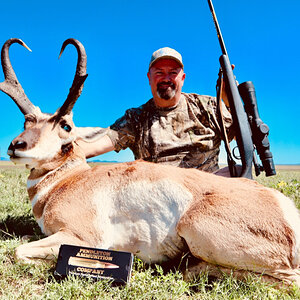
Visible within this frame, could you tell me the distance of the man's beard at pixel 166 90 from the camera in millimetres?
6469

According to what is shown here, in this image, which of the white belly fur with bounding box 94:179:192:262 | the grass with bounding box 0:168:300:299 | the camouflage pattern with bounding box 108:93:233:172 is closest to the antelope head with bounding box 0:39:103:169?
the white belly fur with bounding box 94:179:192:262

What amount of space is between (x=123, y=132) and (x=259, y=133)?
304cm

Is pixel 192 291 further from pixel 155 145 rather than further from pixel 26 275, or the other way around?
pixel 155 145

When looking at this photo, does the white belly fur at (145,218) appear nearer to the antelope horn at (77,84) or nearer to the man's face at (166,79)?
the antelope horn at (77,84)

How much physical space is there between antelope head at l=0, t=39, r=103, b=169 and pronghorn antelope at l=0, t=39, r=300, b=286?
16 millimetres

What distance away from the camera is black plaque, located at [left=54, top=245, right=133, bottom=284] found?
9.44 feet

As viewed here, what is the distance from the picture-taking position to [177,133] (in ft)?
21.6

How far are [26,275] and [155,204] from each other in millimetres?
1605

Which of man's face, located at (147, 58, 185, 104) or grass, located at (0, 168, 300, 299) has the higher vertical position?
man's face, located at (147, 58, 185, 104)

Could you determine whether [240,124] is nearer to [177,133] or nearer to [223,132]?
[223,132]

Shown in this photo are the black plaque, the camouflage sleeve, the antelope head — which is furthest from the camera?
the camouflage sleeve

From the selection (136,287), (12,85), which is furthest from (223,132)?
(12,85)

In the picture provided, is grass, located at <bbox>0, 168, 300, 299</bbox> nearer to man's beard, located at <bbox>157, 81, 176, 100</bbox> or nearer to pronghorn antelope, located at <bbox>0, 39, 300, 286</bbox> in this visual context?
pronghorn antelope, located at <bbox>0, 39, 300, 286</bbox>

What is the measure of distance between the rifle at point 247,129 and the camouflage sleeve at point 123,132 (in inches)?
85.7
